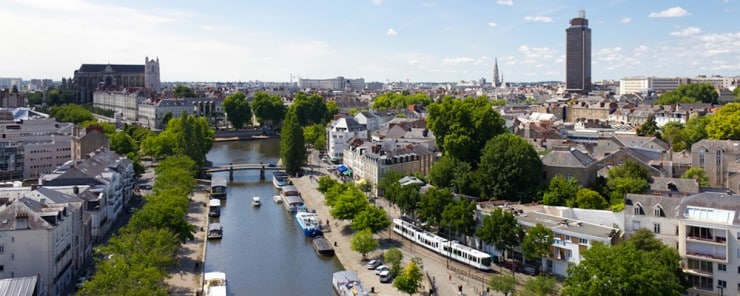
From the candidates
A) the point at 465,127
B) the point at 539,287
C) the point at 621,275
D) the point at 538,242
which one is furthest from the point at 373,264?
the point at 465,127

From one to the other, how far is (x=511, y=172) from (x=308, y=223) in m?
9.47

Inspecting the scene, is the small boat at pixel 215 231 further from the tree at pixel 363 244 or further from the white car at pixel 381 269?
the white car at pixel 381 269

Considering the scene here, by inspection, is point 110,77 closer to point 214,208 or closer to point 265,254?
point 214,208

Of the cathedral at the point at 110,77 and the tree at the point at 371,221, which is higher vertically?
the cathedral at the point at 110,77

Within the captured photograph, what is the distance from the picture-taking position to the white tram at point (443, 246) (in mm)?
24312

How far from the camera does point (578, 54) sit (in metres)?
115

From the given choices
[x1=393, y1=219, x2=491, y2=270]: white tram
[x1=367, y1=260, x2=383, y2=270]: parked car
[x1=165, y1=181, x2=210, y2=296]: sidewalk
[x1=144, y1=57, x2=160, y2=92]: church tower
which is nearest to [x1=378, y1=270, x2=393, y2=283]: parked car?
[x1=367, y1=260, x2=383, y2=270]: parked car

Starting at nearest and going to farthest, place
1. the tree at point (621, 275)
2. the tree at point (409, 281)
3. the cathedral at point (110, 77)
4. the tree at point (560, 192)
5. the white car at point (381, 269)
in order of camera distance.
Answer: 1. the tree at point (621, 275)
2. the tree at point (409, 281)
3. the white car at point (381, 269)
4. the tree at point (560, 192)
5. the cathedral at point (110, 77)

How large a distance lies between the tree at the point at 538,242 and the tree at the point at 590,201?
4.71 metres

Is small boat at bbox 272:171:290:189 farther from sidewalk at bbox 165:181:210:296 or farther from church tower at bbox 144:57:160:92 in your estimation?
church tower at bbox 144:57:160:92

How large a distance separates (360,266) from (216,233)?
803 centimetres

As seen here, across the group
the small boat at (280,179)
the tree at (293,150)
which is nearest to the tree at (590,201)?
the small boat at (280,179)

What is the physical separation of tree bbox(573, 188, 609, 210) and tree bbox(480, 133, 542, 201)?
3.20 metres

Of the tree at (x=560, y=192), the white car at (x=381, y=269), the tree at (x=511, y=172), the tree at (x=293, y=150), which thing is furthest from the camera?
the tree at (x=293, y=150)
